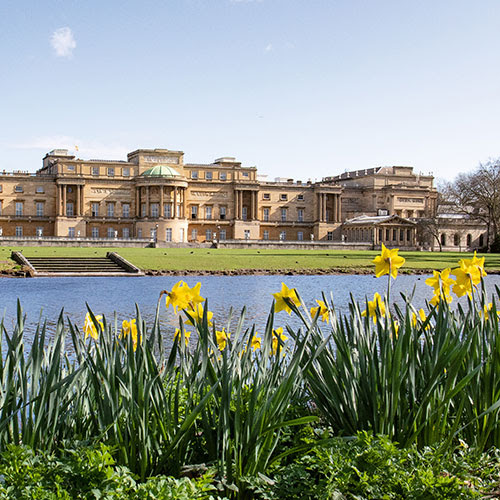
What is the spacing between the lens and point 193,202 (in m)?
90.8

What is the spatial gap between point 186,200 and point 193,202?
1.07m

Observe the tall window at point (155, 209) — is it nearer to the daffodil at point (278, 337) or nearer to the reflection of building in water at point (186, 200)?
the reflection of building in water at point (186, 200)

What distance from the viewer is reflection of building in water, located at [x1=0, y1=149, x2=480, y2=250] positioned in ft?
280

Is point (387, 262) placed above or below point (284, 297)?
above

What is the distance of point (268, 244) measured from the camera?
243 feet

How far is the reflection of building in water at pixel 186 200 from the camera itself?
8538 centimetres

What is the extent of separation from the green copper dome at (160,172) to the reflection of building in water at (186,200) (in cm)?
15

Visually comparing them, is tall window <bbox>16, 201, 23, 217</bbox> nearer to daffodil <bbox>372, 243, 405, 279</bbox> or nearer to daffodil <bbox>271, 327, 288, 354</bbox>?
daffodil <bbox>271, 327, 288, 354</bbox>

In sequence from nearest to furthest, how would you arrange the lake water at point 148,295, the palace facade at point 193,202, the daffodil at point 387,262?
the daffodil at point 387,262, the lake water at point 148,295, the palace facade at point 193,202

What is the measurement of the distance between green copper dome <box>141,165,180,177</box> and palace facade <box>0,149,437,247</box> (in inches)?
4.9

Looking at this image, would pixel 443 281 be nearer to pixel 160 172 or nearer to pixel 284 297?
pixel 284 297

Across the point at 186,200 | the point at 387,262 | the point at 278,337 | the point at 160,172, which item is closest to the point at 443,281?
the point at 387,262

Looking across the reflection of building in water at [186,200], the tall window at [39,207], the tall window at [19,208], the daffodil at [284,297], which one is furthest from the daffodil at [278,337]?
the tall window at [39,207]

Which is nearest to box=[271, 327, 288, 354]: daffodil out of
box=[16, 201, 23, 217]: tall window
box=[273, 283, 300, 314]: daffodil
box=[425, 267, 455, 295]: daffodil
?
box=[273, 283, 300, 314]: daffodil
